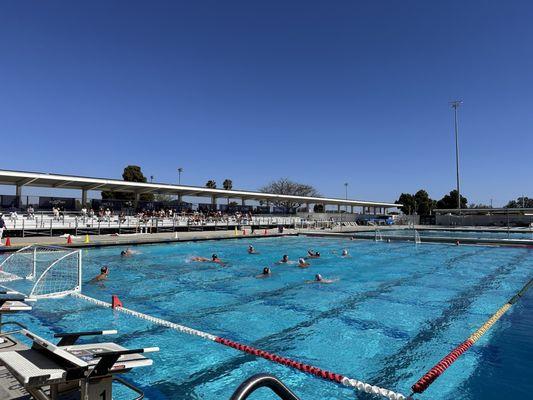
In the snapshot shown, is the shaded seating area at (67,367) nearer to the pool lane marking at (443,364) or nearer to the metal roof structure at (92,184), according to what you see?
the pool lane marking at (443,364)

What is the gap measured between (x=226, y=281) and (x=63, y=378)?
953 cm

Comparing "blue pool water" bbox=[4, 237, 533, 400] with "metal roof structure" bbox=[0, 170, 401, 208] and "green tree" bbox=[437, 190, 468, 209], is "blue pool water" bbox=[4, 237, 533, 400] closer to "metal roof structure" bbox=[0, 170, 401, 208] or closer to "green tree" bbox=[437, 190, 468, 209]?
"metal roof structure" bbox=[0, 170, 401, 208]

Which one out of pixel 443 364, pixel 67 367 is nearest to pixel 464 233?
pixel 443 364

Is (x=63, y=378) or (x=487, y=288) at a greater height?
(x=63, y=378)

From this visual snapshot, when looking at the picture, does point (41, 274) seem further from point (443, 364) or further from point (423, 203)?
point (423, 203)

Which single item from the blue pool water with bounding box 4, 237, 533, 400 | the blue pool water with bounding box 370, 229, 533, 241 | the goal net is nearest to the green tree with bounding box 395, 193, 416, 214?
the blue pool water with bounding box 370, 229, 533, 241

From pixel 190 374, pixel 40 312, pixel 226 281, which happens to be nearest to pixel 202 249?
pixel 226 281

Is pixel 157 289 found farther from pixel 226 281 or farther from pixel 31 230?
pixel 31 230

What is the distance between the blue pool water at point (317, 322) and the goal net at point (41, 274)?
48 centimetres

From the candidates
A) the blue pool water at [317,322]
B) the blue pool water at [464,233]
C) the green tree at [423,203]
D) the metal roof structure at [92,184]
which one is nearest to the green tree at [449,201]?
the green tree at [423,203]

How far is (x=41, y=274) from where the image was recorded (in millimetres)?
Result: 9961

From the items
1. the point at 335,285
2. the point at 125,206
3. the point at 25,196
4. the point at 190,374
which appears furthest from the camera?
the point at 125,206

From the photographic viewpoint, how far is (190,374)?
5098 millimetres

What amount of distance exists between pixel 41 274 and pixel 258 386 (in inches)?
391
